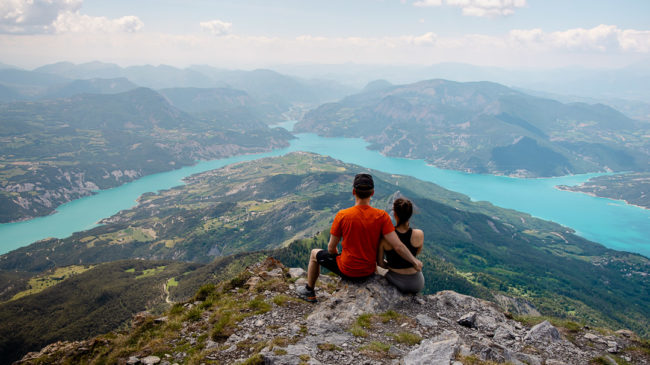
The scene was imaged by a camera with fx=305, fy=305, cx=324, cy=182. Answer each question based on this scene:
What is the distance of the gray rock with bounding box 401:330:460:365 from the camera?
26.9 ft

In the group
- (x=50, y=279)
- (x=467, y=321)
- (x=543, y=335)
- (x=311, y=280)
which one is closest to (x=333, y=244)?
(x=311, y=280)

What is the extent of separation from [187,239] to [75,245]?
2153 inches

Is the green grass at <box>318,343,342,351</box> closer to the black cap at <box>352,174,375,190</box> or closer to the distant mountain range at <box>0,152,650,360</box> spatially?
the black cap at <box>352,174,375,190</box>

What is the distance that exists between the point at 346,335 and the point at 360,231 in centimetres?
339

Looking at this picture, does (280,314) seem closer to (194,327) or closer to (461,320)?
(194,327)

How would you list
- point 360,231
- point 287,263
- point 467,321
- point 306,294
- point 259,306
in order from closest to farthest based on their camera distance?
1. point 360,231
2. point 467,321
3. point 259,306
4. point 306,294
5. point 287,263

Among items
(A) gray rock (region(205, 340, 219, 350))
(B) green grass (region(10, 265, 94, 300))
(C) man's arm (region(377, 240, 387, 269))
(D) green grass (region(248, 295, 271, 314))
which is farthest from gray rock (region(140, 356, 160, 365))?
(B) green grass (region(10, 265, 94, 300))

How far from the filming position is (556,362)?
10094mm

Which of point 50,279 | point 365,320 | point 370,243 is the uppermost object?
point 370,243

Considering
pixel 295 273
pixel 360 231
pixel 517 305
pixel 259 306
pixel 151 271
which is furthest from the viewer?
pixel 151 271

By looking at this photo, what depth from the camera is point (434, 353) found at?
336 inches

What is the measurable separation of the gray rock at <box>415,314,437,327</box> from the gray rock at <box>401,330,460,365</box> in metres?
1.93

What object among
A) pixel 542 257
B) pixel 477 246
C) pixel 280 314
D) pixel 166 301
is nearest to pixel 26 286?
pixel 166 301

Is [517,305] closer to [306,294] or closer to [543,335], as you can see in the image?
[543,335]
